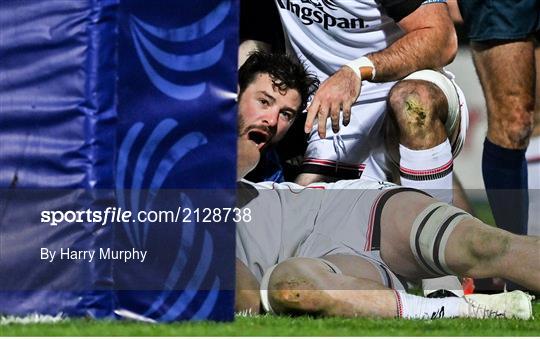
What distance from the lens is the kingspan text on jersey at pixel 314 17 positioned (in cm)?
593

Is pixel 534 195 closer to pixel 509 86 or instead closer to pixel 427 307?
pixel 509 86

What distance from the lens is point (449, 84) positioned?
5863mm

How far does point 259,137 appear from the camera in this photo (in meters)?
5.76

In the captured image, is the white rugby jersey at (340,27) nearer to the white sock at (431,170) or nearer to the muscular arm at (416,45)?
the muscular arm at (416,45)

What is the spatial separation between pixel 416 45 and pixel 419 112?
0.33 m

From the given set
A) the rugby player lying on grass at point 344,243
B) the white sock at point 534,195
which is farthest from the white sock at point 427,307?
the white sock at point 534,195

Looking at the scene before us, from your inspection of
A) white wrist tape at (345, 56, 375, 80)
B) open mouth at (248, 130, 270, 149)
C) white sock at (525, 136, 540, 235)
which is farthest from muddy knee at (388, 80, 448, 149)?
open mouth at (248, 130, 270, 149)

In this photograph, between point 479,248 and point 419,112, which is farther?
point 419,112

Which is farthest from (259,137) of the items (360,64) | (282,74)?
(360,64)

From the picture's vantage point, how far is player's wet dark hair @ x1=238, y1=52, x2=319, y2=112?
19.1 ft

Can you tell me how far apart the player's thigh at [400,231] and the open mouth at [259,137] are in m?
0.61

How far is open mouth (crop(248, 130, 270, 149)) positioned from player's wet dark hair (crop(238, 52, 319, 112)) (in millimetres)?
203

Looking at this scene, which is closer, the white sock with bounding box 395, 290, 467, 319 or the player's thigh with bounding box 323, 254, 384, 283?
the white sock with bounding box 395, 290, 467, 319

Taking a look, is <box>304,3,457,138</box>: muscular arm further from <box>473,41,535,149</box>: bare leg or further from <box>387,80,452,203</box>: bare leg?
<box>473,41,535,149</box>: bare leg
